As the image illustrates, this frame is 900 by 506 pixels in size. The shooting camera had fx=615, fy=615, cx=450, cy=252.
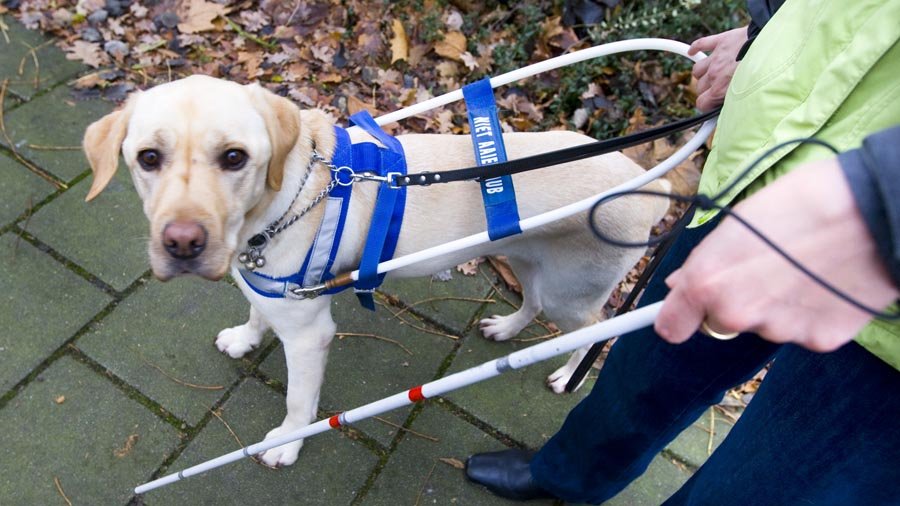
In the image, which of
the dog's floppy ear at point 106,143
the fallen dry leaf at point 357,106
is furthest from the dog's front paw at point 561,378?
the dog's floppy ear at point 106,143

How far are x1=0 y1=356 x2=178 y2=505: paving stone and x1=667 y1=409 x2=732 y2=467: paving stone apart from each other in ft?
7.69

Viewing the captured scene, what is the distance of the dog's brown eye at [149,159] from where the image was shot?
177cm

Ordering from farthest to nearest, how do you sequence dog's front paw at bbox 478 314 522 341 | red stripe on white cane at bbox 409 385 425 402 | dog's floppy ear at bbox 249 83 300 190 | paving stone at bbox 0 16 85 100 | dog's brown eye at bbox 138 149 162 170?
paving stone at bbox 0 16 85 100 < dog's front paw at bbox 478 314 522 341 < dog's floppy ear at bbox 249 83 300 190 < dog's brown eye at bbox 138 149 162 170 < red stripe on white cane at bbox 409 385 425 402

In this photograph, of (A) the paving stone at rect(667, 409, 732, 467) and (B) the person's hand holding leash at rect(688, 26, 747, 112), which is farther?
(A) the paving stone at rect(667, 409, 732, 467)

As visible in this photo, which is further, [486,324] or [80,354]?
[486,324]

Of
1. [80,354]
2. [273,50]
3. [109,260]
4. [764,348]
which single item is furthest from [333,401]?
[273,50]

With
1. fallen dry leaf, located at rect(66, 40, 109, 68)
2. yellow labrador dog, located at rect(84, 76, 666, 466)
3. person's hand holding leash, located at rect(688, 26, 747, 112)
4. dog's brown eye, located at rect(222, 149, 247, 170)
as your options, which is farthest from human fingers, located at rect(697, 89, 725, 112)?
fallen dry leaf, located at rect(66, 40, 109, 68)

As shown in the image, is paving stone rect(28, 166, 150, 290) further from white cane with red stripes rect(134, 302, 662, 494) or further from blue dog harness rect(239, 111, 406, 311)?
white cane with red stripes rect(134, 302, 662, 494)

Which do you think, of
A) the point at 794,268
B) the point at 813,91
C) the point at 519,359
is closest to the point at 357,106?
the point at 519,359

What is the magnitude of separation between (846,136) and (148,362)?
2857 millimetres

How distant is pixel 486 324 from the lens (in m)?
3.25

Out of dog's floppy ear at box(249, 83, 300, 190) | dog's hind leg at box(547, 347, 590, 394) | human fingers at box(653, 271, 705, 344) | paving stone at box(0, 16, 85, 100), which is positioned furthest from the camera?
paving stone at box(0, 16, 85, 100)

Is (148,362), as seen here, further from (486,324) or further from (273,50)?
(273,50)

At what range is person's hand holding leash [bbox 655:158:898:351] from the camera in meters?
0.83
